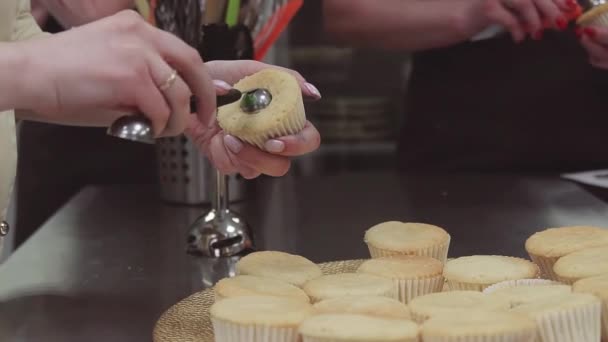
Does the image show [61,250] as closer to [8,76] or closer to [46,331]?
[46,331]

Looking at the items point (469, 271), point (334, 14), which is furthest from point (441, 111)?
point (469, 271)

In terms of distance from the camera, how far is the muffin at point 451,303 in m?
0.99

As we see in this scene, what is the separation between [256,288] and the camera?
1.09 metres

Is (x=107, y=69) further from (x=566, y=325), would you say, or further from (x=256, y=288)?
(x=566, y=325)

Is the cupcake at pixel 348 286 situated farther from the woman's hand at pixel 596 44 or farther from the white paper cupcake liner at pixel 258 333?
the woman's hand at pixel 596 44

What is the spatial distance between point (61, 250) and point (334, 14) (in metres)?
0.85

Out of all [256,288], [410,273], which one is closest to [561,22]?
[410,273]

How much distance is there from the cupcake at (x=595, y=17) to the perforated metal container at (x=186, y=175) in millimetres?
703

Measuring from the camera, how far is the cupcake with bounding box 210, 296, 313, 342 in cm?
97

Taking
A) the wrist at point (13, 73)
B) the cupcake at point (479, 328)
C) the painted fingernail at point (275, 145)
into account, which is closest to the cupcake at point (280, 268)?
the painted fingernail at point (275, 145)

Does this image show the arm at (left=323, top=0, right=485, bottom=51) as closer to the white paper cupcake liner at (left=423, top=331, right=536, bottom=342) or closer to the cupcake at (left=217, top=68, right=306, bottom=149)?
the cupcake at (left=217, top=68, right=306, bottom=149)

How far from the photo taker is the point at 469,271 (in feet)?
3.72

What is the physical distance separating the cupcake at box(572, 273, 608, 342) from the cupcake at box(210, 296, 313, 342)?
28cm

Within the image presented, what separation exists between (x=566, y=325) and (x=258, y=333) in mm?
292
